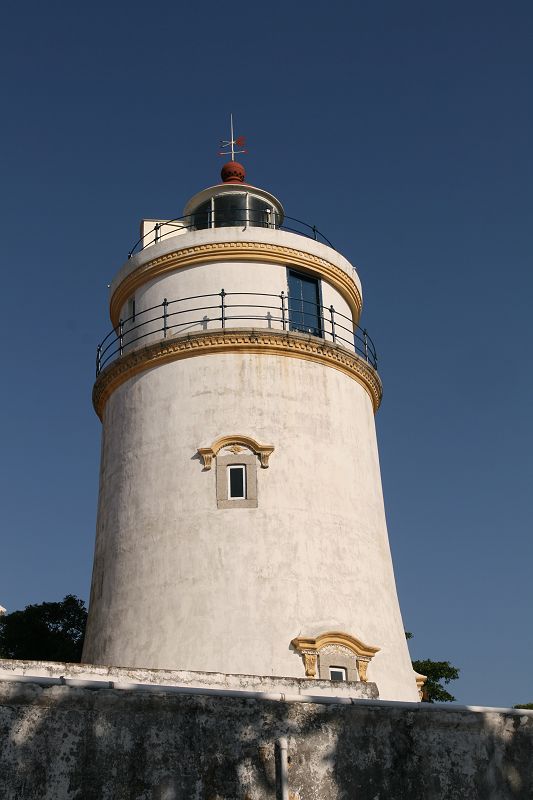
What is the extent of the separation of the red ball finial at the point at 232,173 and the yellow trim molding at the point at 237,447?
28.1 ft

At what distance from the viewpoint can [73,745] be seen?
10.1m

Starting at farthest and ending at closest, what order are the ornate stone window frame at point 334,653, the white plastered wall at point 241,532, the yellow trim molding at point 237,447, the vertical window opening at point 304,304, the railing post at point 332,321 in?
1. the railing post at point 332,321
2. the vertical window opening at point 304,304
3. the yellow trim molding at point 237,447
4. the white plastered wall at point 241,532
5. the ornate stone window frame at point 334,653

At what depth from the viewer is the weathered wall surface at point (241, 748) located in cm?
1003

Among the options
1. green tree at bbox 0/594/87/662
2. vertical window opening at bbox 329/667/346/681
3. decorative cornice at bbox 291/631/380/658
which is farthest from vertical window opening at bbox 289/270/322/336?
green tree at bbox 0/594/87/662

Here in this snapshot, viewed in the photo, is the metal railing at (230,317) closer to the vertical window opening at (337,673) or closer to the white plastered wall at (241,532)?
the white plastered wall at (241,532)

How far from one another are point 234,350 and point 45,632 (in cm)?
1096

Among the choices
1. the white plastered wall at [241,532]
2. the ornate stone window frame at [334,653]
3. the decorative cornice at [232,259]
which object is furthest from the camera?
the decorative cornice at [232,259]

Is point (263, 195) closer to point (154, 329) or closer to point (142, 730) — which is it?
point (154, 329)

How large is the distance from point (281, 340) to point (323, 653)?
6682 millimetres

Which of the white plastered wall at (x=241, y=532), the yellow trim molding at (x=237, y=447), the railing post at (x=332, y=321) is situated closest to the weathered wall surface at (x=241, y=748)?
the white plastered wall at (x=241, y=532)

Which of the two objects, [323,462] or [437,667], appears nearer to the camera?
[323,462]

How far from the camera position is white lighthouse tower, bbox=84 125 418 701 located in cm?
1916

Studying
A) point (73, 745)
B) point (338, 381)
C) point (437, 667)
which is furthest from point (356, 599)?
point (437, 667)

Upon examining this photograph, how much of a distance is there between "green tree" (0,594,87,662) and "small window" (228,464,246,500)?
9.31m
